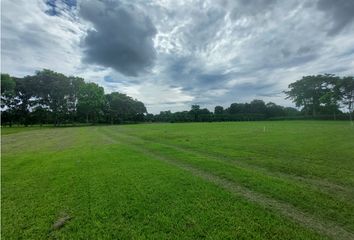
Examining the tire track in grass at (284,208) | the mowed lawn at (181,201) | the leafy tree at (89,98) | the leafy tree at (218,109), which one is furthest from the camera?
the leafy tree at (218,109)

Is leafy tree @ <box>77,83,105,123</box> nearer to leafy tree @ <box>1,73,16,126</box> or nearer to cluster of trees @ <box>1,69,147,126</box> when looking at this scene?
cluster of trees @ <box>1,69,147,126</box>

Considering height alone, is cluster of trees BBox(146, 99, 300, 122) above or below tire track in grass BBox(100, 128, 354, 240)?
above

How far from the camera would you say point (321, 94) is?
68938 millimetres

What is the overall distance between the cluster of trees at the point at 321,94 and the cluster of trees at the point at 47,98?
73483mm

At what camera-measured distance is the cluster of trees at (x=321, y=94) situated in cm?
5891

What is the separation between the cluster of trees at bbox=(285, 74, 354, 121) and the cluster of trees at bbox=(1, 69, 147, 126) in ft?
241

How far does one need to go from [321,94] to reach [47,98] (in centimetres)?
9167

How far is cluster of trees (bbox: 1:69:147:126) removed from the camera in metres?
56.7

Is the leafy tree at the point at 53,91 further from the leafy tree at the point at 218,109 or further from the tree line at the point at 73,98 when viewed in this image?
the leafy tree at the point at 218,109

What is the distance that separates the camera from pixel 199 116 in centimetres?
10475

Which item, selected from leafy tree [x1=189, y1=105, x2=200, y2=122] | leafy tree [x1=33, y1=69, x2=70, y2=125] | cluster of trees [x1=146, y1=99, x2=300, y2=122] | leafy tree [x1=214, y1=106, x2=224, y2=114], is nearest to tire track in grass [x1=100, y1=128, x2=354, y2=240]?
leafy tree [x1=33, y1=69, x2=70, y2=125]

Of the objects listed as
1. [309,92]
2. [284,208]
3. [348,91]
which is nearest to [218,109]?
[309,92]

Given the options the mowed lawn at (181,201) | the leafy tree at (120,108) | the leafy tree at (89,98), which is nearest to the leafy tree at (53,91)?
A: the leafy tree at (89,98)

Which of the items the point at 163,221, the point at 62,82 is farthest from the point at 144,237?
the point at 62,82
